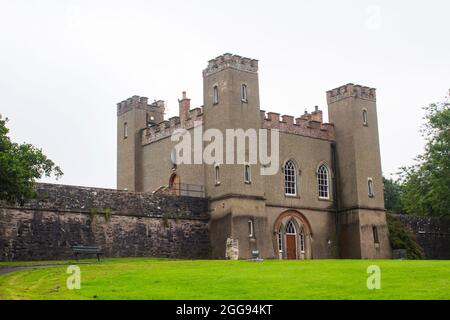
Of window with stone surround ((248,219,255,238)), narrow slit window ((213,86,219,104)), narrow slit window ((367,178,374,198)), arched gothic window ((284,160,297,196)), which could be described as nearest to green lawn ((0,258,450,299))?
window with stone surround ((248,219,255,238))

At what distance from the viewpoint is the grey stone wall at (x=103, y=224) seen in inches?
1328

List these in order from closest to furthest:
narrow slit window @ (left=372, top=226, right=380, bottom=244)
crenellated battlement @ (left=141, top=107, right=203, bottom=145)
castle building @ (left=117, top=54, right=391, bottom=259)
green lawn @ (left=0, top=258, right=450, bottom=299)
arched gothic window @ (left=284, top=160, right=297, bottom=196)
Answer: green lawn @ (left=0, top=258, right=450, bottom=299), castle building @ (left=117, top=54, right=391, bottom=259), crenellated battlement @ (left=141, top=107, right=203, bottom=145), arched gothic window @ (left=284, top=160, right=297, bottom=196), narrow slit window @ (left=372, top=226, right=380, bottom=244)

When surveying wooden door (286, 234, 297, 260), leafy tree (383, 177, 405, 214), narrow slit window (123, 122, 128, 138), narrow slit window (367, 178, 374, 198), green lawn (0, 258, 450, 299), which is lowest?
green lawn (0, 258, 450, 299)

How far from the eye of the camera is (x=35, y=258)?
3362 centimetres

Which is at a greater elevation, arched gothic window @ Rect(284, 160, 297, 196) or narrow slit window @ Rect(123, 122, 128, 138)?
narrow slit window @ Rect(123, 122, 128, 138)

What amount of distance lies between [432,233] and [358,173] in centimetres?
886

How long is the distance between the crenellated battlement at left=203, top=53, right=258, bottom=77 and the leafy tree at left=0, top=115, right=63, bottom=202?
44.7 feet

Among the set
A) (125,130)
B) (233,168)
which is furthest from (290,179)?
(125,130)

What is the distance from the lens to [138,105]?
4772 cm

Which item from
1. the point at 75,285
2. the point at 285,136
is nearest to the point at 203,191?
the point at 285,136

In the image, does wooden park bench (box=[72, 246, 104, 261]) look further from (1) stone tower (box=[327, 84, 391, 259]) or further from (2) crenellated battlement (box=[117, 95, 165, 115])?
(1) stone tower (box=[327, 84, 391, 259])

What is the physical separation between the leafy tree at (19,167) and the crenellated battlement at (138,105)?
58.9ft

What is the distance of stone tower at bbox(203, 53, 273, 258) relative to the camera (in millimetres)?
39094

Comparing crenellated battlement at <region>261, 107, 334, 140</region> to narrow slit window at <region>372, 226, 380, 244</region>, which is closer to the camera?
crenellated battlement at <region>261, 107, 334, 140</region>
